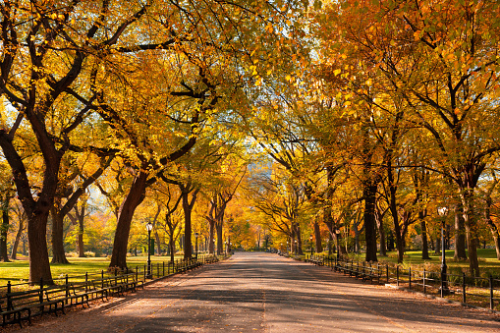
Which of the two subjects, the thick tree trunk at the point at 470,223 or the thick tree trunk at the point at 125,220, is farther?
the thick tree trunk at the point at 125,220

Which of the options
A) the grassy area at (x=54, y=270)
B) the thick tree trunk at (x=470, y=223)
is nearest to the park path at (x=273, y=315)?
the thick tree trunk at (x=470, y=223)

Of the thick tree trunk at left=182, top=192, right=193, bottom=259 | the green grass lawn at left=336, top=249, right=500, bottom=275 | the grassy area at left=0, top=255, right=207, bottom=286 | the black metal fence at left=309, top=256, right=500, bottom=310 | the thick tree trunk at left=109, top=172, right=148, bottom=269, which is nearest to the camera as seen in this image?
the black metal fence at left=309, top=256, right=500, bottom=310

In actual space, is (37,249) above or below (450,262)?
above

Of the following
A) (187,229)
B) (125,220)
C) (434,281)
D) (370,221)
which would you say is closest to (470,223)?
(434,281)

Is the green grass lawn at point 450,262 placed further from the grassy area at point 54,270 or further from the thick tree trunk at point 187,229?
the grassy area at point 54,270

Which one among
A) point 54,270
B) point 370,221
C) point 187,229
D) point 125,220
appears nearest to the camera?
point 125,220

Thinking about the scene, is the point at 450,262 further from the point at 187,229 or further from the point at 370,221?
the point at 187,229

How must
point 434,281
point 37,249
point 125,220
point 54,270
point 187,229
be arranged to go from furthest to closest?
1. point 187,229
2. point 54,270
3. point 125,220
4. point 434,281
5. point 37,249

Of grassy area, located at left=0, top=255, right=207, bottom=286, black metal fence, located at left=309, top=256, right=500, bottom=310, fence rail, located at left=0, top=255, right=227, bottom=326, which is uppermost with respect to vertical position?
fence rail, located at left=0, top=255, right=227, bottom=326

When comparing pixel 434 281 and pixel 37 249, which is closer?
pixel 37 249

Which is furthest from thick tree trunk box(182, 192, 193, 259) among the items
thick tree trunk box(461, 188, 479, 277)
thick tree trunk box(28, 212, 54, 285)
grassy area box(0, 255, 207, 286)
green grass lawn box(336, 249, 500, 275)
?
thick tree trunk box(461, 188, 479, 277)

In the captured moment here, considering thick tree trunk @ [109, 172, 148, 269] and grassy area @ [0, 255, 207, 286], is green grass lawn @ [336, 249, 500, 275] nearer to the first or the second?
thick tree trunk @ [109, 172, 148, 269]

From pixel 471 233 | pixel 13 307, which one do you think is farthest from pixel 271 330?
pixel 471 233

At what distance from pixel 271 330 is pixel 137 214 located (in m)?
62.1
